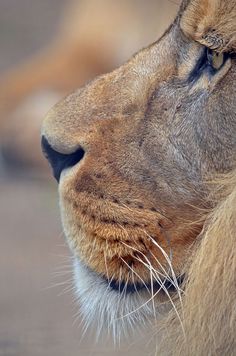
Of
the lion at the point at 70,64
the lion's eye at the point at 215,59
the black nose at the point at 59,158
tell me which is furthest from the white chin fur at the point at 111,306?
the lion at the point at 70,64

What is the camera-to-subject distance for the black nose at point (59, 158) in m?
1.64

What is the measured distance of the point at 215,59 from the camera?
5.18ft

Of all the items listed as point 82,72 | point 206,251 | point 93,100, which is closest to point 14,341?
point 93,100

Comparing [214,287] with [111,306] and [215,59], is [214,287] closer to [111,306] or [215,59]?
[111,306]

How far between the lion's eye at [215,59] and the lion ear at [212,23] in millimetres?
10

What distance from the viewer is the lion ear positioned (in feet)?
4.94

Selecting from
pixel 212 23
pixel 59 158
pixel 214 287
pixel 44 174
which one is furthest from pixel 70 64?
pixel 214 287

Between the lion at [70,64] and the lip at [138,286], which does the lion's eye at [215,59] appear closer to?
the lip at [138,286]

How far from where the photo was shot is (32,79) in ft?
14.8

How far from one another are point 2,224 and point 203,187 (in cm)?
212

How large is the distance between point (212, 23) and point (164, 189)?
0.73ft

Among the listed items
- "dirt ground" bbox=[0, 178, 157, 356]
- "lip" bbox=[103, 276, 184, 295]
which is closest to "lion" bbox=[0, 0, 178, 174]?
"dirt ground" bbox=[0, 178, 157, 356]

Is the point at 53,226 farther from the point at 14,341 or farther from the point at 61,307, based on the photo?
the point at 14,341

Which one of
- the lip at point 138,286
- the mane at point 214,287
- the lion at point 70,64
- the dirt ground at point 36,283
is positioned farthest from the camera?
the lion at point 70,64
